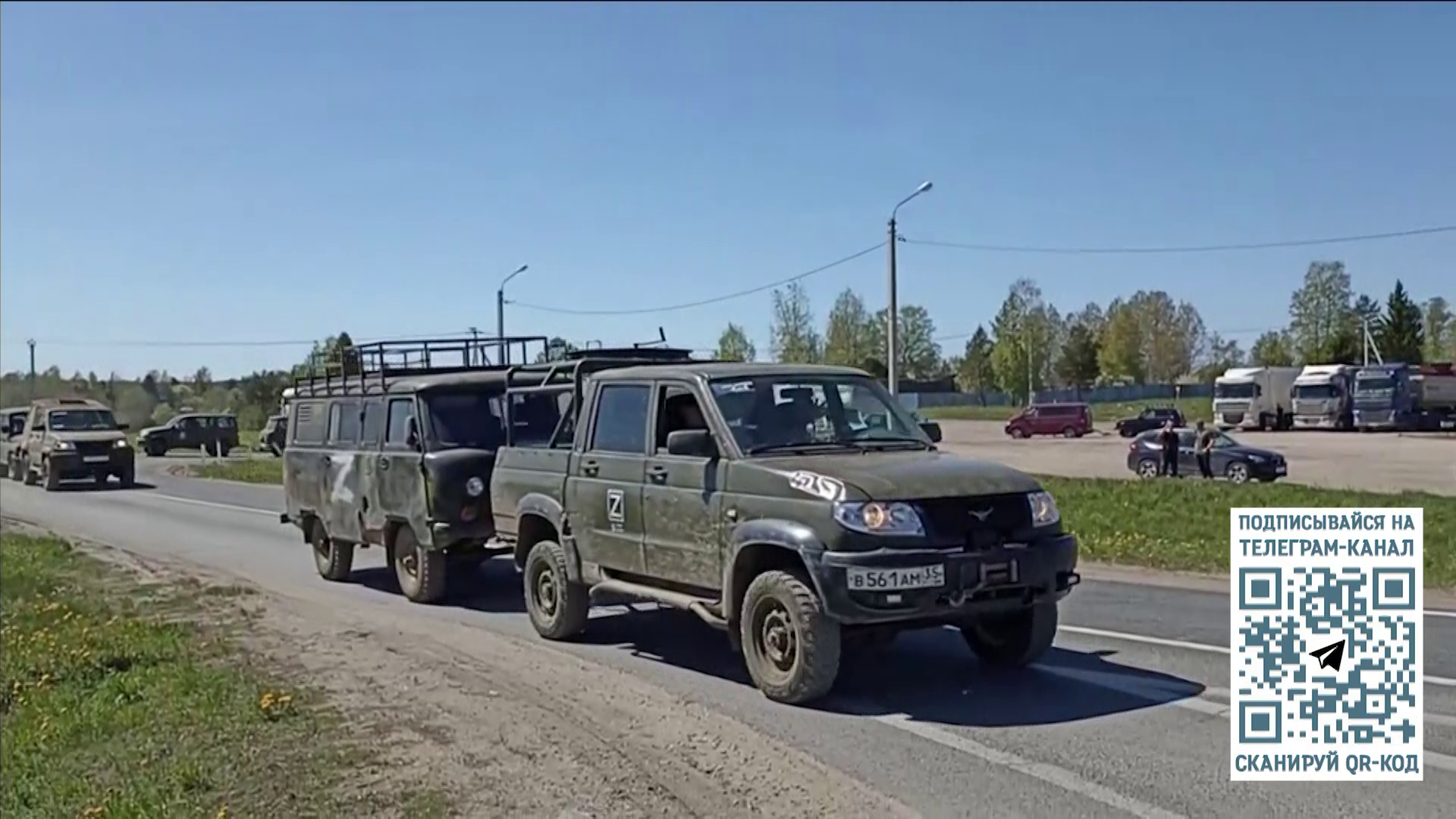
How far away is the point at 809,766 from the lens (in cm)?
696

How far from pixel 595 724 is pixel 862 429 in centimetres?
270

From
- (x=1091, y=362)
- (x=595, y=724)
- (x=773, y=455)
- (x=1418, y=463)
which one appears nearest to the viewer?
(x=595, y=724)

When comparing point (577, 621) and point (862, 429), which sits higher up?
point (862, 429)

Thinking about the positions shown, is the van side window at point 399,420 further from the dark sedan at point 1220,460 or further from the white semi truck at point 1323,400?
the white semi truck at point 1323,400

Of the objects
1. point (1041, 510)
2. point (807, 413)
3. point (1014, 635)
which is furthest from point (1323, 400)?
point (1041, 510)

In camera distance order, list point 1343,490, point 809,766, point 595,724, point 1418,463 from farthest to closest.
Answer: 1. point 1418,463
2. point 1343,490
3. point 595,724
4. point 809,766

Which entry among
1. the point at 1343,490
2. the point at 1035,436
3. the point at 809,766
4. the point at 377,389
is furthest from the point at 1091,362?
the point at 809,766

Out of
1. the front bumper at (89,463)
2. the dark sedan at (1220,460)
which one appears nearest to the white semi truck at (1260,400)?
the dark sedan at (1220,460)

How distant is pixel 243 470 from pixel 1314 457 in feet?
98.8

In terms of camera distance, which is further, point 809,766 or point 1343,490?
point 1343,490

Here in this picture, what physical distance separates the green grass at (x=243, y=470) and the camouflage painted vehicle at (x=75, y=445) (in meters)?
2.88

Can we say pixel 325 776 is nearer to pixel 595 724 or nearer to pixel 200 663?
pixel 595 724

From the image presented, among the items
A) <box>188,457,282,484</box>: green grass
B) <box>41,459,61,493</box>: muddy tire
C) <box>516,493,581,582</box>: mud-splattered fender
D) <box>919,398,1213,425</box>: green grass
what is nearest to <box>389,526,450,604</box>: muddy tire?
<box>516,493,581,582</box>: mud-splattered fender

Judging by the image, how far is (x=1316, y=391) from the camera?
188 ft
